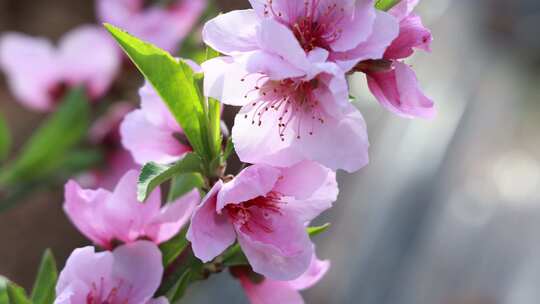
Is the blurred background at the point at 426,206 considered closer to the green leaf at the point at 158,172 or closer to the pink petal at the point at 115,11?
the pink petal at the point at 115,11

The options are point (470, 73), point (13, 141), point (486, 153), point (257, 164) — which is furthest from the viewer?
point (470, 73)

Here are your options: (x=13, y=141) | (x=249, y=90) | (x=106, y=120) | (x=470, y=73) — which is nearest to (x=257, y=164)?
(x=249, y=90)

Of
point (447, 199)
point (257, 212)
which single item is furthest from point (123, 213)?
point (447, 199)

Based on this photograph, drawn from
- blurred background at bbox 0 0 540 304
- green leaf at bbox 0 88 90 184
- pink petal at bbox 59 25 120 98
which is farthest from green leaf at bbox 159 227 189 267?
blurred background at bbox 0 0 540 304

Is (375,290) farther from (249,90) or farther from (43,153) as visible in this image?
(249,90)

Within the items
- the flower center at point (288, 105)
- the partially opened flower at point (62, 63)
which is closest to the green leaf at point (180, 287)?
the flower center at point (288, 105)

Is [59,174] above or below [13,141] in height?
above

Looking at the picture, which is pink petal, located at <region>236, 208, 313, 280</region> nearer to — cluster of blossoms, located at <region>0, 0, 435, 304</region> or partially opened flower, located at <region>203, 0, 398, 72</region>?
cluster of blossoms, located at <region>0, 0, 435, 304</region>

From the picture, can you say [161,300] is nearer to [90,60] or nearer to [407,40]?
[407,40]
